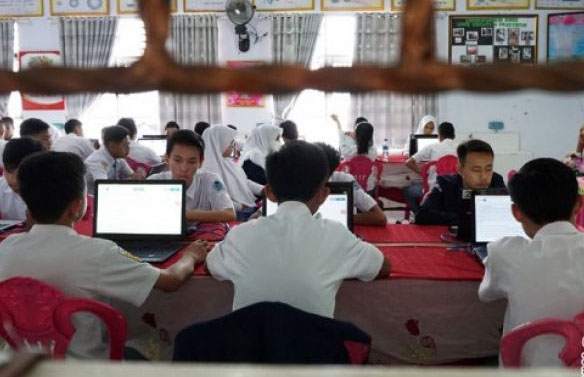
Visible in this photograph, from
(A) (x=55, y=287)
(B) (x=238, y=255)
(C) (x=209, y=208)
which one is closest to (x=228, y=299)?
(B) (x=238, y=255)

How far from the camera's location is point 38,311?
4.63ft

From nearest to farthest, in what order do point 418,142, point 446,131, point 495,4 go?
1. point 446,131
2. point 418,142
3. point 495,4

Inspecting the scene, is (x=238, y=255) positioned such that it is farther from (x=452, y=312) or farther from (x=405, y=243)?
(x=405, y=243)

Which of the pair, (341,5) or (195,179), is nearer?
(195,179)

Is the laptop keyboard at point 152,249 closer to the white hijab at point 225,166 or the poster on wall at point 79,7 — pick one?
the white hijab at point 225,166

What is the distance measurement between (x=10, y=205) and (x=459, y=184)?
7.10ft

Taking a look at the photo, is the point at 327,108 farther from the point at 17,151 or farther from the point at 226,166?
the point at 17,151

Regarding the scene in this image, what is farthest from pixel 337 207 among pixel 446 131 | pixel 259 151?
pixel 446 131

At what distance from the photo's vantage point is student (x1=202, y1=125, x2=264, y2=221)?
357cm

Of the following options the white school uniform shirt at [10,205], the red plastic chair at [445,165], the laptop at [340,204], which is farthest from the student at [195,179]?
the red plastic chair at [445,165]

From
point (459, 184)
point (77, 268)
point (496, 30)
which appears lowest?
point (77, 268)

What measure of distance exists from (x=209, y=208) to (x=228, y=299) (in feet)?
3.03

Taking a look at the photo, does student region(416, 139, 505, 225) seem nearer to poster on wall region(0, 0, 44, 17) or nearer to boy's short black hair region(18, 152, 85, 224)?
boy's short black hair region(18, 152, 85, 224)

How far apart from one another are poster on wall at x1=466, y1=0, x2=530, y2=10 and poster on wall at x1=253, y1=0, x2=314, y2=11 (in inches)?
79.9
